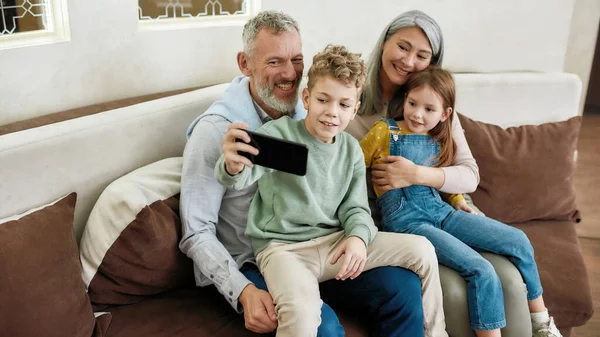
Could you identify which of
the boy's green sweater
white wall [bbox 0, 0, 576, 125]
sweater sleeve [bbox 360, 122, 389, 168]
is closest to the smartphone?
the boy's green sweater

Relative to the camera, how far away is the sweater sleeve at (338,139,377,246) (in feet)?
5.61

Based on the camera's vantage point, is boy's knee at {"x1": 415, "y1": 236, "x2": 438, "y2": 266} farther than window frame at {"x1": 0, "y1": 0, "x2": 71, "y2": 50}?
No

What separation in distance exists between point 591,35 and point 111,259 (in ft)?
14.2

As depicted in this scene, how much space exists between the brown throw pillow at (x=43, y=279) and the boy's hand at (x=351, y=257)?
66cm

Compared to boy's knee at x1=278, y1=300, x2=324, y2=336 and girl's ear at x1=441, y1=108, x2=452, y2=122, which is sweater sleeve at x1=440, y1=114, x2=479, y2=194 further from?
boy's knee at x1=278, y1=300, x2=324, y2=336

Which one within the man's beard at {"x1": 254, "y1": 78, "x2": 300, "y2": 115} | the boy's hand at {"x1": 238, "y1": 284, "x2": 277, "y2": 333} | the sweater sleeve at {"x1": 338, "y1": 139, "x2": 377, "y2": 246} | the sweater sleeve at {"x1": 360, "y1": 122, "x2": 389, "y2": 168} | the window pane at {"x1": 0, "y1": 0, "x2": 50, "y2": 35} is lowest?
the boy's hand at {"x1": 238, "y1": 284, "x2": 277, "y2": 333}

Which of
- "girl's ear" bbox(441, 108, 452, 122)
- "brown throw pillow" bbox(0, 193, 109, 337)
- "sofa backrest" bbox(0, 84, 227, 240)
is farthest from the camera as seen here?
"girl's ear" bbox(441, 108, 452, 122)

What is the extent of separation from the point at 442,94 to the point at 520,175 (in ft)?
2.31

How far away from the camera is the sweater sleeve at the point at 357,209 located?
67.4 inches

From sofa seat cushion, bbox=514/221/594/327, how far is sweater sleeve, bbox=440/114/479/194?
41 centimetres

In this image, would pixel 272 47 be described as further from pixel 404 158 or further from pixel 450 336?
pixel 450 336

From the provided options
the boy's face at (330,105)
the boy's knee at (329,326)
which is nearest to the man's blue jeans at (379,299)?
the boy's knee at (329,326)

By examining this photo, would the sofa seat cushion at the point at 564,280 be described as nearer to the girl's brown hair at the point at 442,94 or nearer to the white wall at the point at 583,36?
the girl's brown hair at the point at 442,94

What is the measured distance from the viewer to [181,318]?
1722 mm
